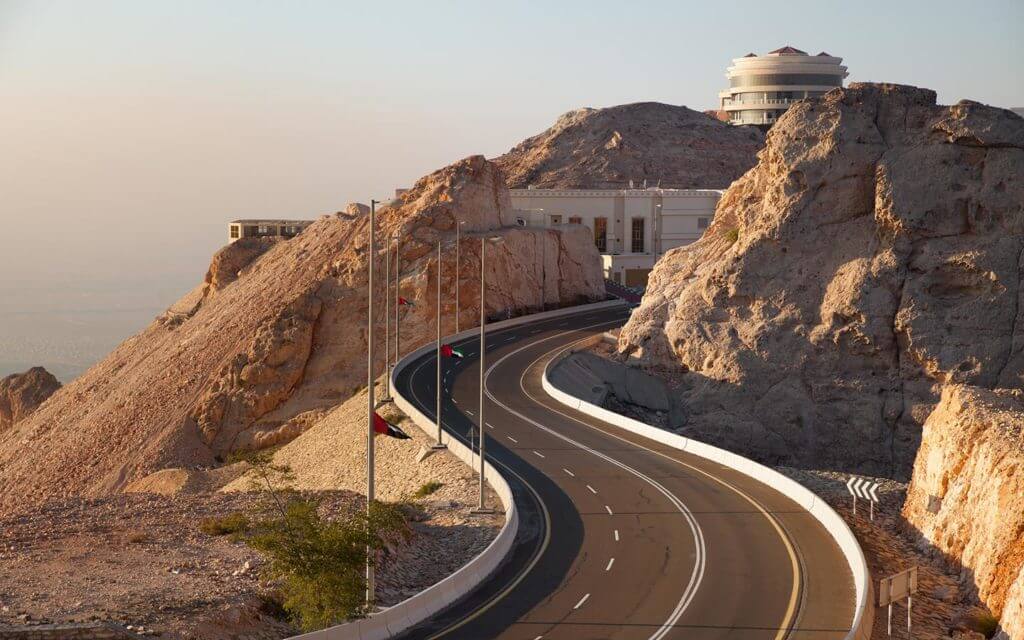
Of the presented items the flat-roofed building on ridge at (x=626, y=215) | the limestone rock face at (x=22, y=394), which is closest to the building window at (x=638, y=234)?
the flat-roofed building on ridge at (x=626, y=215)

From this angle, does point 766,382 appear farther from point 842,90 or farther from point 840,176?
point 842,90

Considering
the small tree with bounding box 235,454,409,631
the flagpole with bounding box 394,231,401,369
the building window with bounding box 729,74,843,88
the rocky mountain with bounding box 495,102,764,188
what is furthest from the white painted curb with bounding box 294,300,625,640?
the building window with bounding box 729,74,843,88

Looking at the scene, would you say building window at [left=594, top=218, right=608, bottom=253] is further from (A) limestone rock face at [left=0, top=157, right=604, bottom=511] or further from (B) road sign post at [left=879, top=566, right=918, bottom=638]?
(B) road sign post at [left=879, top=566, right=918, bottom=638]

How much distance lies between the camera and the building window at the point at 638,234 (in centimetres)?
10075

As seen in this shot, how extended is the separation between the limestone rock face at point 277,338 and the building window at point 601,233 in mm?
18737

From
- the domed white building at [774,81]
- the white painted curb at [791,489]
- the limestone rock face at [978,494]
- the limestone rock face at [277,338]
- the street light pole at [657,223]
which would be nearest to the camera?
the white painted curb at [791,489]

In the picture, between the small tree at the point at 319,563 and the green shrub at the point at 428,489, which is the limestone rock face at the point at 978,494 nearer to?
the small tree at the point at 319,563

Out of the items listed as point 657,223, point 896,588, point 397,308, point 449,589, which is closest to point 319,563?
point 449,589

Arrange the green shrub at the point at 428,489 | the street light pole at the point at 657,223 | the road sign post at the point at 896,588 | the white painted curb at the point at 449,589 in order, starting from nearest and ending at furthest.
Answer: the white painted curb at the point at 449,589
the road sign post at the point at 896,588
the green shrub at the point at 428,489
the street light pole at the point at 657,223

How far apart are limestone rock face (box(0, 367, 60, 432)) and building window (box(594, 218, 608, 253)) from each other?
44.5 meters

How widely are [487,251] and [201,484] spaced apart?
25.8 metres

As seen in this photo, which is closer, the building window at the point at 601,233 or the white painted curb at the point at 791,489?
the white painted curb at the point at 791,489

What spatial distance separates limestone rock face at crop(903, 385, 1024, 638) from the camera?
24922 mm

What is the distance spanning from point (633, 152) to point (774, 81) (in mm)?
18999
